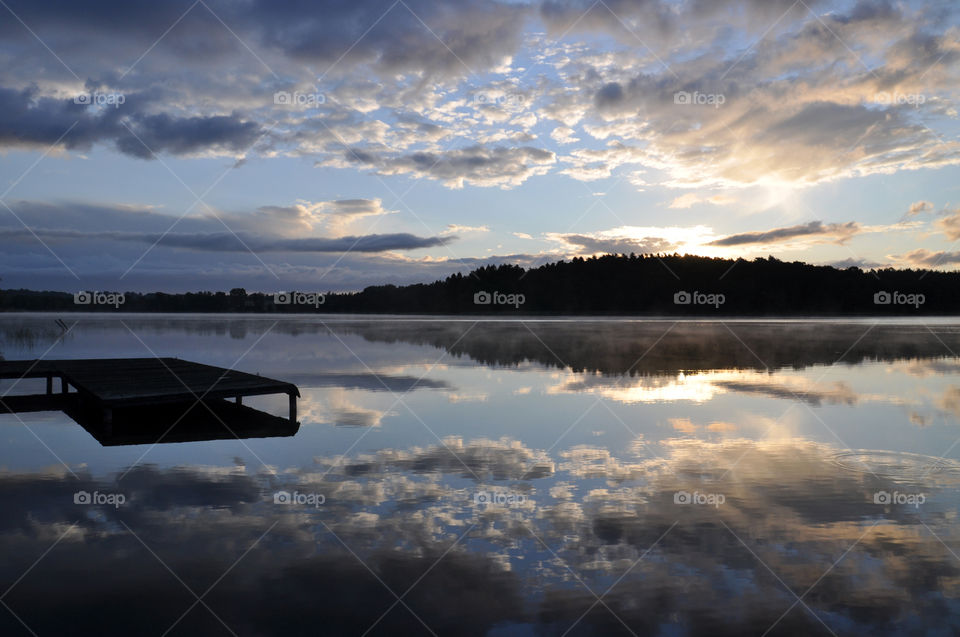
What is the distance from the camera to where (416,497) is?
1025 cm

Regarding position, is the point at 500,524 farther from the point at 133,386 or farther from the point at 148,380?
the point at 148,380

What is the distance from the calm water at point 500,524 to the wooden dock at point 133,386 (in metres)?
1.02

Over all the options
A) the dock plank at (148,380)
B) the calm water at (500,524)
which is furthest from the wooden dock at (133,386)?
the calm water at (500,524)

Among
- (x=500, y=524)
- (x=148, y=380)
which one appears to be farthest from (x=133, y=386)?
(x=500, y=524)

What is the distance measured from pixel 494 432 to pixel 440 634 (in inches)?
361

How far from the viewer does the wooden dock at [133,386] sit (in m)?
16.2

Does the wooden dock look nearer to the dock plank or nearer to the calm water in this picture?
the dock plank

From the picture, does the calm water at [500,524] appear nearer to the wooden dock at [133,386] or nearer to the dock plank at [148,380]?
the wooden dock at [133,386]

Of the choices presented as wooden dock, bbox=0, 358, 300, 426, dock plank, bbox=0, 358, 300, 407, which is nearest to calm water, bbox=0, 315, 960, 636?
wooden dock, bbox=0, 358, 300, 426

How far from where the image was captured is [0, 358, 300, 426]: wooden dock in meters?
16.2

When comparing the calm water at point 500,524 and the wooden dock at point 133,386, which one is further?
the wooden dock at point 133,386

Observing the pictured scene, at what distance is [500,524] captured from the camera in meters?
9.05

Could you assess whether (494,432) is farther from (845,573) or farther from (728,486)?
(845,573)

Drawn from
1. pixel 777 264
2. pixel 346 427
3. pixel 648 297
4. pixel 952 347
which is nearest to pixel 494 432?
pixel 346 427
